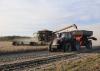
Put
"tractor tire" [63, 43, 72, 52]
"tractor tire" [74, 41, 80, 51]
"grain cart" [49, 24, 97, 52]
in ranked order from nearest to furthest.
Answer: "grain cart" [49, 24, 97, 52] < "tractor tire" [63, 43, 72, 52] < "tractor tire" [74, 41, 80, 51]

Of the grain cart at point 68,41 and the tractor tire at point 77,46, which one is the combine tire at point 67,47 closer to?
the grain cart at point 68,41

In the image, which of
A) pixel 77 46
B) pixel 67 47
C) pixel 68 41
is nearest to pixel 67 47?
pixel 67 47

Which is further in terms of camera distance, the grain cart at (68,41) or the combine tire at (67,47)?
the combine tire at (67,47)

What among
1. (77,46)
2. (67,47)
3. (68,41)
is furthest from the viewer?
(77,46)

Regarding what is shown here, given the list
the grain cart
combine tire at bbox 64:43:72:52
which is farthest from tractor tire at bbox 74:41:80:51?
combine tire at bbox 64:43:72:52

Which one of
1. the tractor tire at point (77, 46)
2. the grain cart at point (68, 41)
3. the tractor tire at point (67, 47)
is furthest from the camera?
the tractor tire at point (77, 46)

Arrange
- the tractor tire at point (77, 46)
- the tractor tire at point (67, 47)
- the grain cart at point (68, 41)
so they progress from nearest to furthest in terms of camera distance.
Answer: the grain cart at point (68, 41) < the tractor tire at point (67, 47) < the tractor tire at point (77, 46)

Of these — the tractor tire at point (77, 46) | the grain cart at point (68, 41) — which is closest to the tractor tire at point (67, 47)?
the grain cart at point (68, 41)

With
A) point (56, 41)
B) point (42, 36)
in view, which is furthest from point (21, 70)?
point (42, 36)

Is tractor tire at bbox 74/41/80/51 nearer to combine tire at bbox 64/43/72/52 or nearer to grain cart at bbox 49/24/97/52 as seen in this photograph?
grain cart at bbox 49/24/97/52

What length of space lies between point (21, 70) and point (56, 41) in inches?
575

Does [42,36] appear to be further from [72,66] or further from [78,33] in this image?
[72,66]

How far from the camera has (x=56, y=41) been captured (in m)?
32.6

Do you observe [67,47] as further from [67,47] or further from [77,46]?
[77,46]
